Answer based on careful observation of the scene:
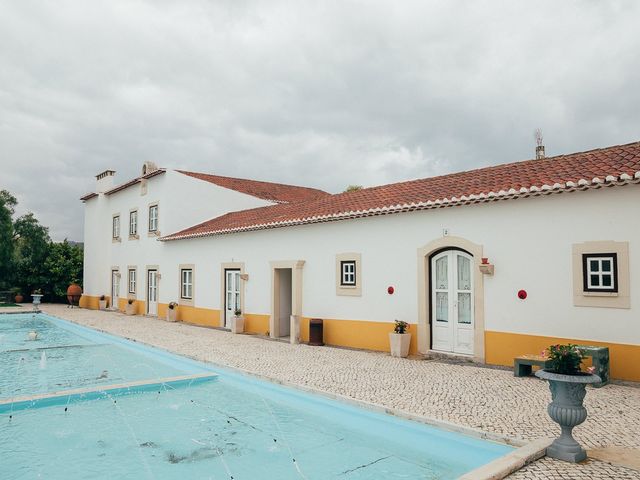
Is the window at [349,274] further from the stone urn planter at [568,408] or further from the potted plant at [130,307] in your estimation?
the potted plant at [130,307]

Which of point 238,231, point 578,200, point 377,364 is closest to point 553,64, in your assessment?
point 578,200

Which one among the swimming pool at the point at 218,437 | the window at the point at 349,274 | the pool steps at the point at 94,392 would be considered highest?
the window at the point at 349,274

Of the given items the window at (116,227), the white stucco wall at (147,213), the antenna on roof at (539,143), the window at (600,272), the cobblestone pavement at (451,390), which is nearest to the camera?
the cobblestone pavement at (451,390)

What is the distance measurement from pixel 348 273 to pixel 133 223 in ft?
52.5

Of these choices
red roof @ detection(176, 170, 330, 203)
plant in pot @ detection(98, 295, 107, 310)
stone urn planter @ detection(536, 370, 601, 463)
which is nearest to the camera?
stone urn planter @ detection(536, 370, 601, 463)

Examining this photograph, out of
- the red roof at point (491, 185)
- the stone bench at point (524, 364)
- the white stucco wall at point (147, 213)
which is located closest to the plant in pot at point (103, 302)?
the white stucco wall at point (147, 213)

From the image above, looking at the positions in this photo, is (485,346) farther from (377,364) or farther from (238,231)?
(238,231)

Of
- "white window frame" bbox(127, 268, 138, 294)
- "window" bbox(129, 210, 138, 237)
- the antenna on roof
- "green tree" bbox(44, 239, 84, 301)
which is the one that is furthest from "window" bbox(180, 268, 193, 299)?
"green tree" bbox(44, 239, 84, 301)

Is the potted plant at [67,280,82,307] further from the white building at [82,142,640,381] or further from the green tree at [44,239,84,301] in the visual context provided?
the white building at [82,142,640,381]

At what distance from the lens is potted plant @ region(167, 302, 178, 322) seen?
1986cm

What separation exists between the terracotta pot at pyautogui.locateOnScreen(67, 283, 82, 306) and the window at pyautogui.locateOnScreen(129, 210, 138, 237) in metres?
7.29

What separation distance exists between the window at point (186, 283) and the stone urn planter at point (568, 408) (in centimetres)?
1658

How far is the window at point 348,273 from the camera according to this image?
12.8 metres

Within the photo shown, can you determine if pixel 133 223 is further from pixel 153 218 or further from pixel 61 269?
pixel 61 269
